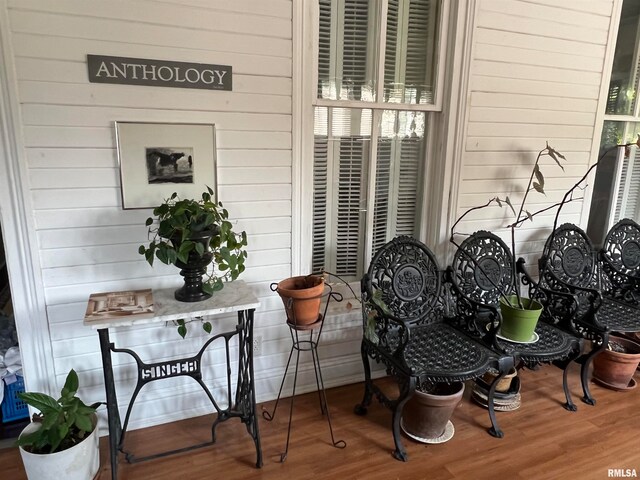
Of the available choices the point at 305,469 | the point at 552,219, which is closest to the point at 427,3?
the point at 552,219

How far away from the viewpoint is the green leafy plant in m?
1.86

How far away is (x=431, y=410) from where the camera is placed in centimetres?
230

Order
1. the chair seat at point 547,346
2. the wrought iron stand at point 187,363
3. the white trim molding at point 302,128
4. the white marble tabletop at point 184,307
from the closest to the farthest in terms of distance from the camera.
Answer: the white marble tabletop at point 184,307 < the wrought iron stand at point 187,363 < the white trim molding at point 302,128 < the chair seat at point 547,346

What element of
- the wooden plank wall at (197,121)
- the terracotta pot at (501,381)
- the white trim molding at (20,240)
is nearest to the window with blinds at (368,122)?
the wooden plank wall at (197,121)

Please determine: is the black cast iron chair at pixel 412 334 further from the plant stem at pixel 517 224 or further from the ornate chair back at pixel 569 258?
the ornate chair back at pixel 569 258

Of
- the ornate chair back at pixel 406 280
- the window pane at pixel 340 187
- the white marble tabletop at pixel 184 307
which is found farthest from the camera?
the window pane at pixel 340 187

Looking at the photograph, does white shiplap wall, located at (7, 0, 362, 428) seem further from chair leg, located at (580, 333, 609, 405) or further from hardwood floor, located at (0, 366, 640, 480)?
chair leg, located at (580, 333, 609, 405)

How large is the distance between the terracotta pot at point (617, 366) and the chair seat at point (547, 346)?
0.47 m

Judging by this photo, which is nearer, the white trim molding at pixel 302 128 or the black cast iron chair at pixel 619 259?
the white trim molding at pixel 302 128

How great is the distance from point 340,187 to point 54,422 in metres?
1.87

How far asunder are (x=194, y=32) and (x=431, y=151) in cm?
157

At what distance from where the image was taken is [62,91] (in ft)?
6.52

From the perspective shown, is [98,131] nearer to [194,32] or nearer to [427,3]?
[194,32]

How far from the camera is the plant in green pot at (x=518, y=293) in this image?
2496 millimetres
